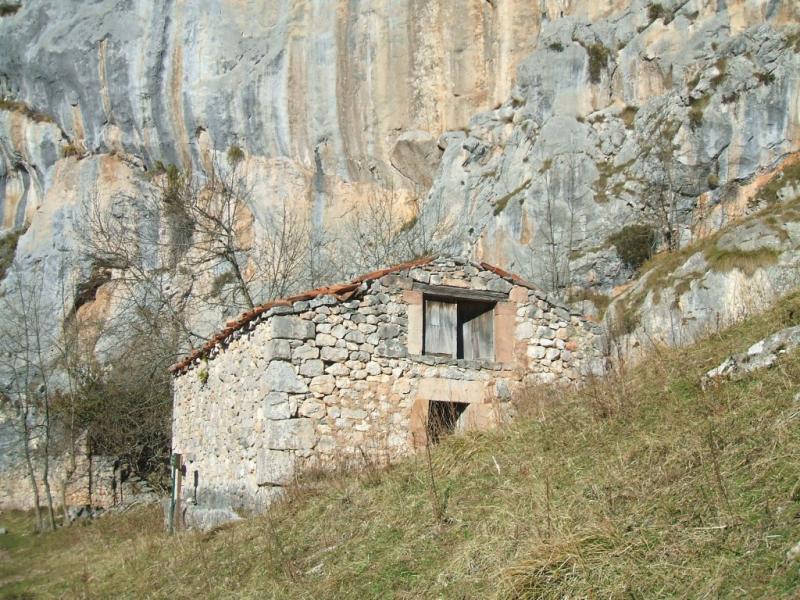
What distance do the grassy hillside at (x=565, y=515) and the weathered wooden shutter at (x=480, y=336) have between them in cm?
243

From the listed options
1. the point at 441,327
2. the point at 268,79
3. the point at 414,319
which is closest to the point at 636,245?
the point at 441,327

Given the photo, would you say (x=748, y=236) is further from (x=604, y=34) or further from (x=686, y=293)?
(x=604, y=34)

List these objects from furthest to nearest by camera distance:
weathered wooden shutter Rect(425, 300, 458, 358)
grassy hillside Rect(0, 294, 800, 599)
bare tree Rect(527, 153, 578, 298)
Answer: bare tree Rect(527, 153, 578, 298)
weathered wooden shutter Rect(425, 300, 458, 358)
grassy hillside Rect(0, 294, 800, 599)

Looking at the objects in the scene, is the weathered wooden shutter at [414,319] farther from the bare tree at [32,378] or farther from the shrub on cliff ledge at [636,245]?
the bare tree at [32,378]

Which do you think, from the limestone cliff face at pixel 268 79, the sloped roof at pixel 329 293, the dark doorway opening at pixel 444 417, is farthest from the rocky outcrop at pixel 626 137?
the dark doorway opening at pixel 444 417

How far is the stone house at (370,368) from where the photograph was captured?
10391 millimetres

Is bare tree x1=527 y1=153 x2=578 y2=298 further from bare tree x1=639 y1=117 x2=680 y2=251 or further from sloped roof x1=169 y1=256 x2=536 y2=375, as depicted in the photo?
sloped roof x1=169 y1=256 x2=536 y2=375

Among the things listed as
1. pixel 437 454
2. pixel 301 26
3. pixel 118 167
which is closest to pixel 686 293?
pixel 437 454

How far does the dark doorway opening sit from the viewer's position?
1102 centimetres

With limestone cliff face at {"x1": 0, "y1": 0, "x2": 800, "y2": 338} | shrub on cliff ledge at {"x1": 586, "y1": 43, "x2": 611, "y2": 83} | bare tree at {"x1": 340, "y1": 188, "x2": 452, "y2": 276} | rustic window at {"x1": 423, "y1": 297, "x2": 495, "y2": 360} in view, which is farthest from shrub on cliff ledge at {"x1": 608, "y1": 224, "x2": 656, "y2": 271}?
rustic window at {"x1": 423, "y1": 297, "x2": 495, "y2": 360}

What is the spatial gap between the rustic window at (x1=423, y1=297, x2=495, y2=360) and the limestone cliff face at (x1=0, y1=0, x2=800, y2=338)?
8928mm

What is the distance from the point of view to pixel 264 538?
768cm

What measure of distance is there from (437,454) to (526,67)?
21.1 meters

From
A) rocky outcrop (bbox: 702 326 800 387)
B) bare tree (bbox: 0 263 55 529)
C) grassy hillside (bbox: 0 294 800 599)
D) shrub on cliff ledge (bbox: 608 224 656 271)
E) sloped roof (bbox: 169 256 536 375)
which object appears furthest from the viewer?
bare tree (bbox: 0 263 55 529)
